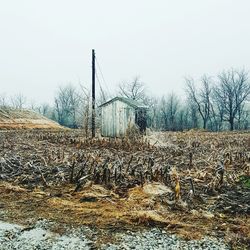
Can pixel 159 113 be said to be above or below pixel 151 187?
above

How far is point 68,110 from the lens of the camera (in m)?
84.2

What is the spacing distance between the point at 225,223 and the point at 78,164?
211 inches

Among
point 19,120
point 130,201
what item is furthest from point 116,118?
point 19,120

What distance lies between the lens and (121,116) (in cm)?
2614

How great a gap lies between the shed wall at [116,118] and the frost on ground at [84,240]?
20.6m

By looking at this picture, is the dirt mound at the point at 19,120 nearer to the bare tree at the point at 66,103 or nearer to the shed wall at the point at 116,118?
the shed wall at the point at 116,118

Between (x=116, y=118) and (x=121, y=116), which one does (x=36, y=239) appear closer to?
(x=121, y=116)

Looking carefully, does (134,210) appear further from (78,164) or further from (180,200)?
(78,164)

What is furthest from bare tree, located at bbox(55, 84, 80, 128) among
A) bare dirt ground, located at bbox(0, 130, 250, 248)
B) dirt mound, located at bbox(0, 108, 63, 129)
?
bare dirt ground, located at bbox(0, 130, 250, 248)

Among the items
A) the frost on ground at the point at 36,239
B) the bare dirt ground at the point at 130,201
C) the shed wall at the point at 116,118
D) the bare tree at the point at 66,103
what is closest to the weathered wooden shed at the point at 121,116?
the shed wall at the point at 116,118

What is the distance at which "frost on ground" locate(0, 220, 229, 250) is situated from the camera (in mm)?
4172

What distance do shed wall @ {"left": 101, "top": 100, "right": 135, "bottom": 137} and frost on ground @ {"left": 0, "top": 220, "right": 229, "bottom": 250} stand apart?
20600 millimetres

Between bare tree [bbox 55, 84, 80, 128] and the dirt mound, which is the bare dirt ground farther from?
bare tree [bbox 55, 84, 80, 128]

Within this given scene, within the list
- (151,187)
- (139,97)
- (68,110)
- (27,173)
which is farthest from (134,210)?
(68,110)
